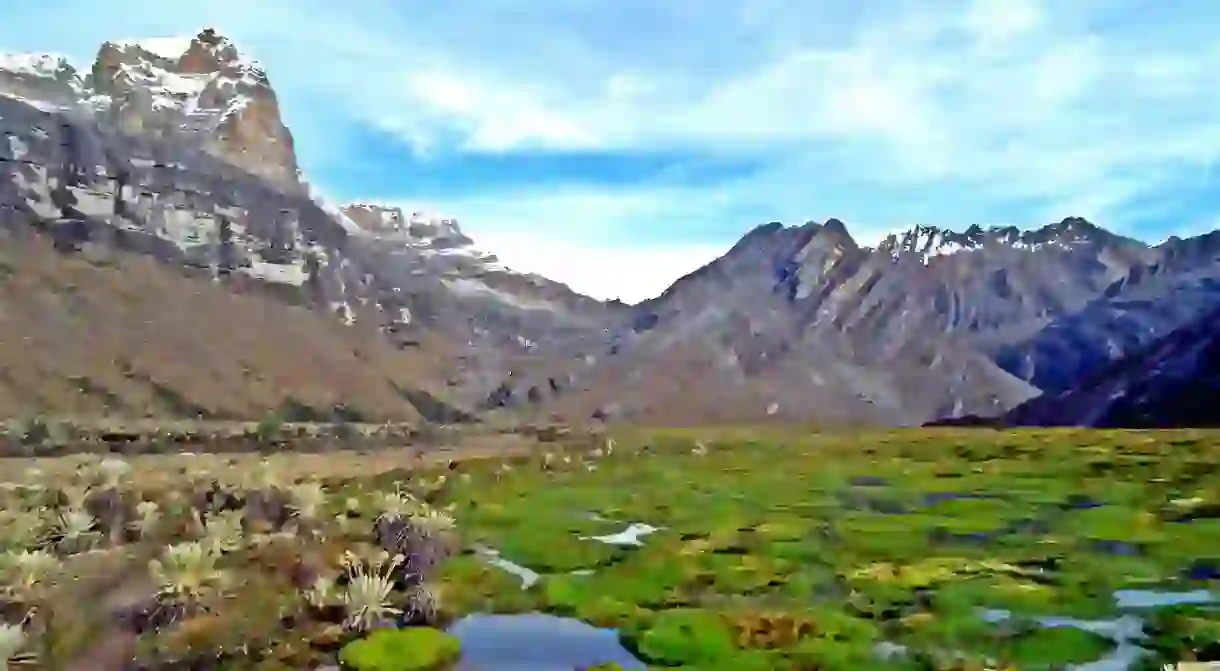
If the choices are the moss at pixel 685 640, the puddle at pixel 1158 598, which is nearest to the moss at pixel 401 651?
the moss at pixel 685 640

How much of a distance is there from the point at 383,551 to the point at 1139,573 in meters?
19.3

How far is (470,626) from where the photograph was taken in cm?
2080

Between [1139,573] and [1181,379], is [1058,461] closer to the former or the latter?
[1139,573]

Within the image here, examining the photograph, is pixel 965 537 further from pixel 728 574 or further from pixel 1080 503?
pixel 1080 503

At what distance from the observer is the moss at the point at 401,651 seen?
56.3 ft

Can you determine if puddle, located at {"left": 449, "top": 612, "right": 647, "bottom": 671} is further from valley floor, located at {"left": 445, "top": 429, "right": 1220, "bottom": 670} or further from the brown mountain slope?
Answer: the brown mountain slope

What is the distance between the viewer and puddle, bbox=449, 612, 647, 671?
17.8m

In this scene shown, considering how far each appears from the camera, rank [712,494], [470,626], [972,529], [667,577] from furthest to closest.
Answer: [712,494] → [972,529] → [667,577] → [470,626]

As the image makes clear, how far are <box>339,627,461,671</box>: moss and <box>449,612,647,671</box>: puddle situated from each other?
0.40 m

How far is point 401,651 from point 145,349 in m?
145

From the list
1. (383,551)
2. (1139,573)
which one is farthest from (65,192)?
(1139,573)

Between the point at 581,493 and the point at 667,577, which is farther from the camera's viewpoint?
the point at 581,493

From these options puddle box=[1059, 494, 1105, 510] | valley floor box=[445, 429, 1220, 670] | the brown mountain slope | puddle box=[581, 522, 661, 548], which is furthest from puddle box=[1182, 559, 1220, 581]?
the brown mountain slope

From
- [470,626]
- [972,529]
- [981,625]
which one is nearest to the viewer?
[981,625]
